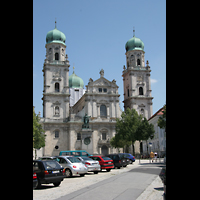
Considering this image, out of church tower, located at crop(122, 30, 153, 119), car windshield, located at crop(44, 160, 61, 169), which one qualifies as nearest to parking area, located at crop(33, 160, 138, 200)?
car windshield, located at crop(44, 160, 61, 169)

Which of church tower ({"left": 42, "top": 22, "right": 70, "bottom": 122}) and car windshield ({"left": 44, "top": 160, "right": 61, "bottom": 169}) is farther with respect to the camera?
church tower ({"left": 42, "top": 22, "right": 70, "bottom": 122})

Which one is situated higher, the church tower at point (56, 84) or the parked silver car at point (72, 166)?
the church tower at point (56, 84)

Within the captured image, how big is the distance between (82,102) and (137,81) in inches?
631

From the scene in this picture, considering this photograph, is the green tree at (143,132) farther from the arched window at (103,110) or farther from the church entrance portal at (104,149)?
the arched window at (103,110)

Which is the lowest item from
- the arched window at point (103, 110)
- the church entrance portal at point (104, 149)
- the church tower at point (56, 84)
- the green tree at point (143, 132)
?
the church entrance portal at point (104, 149)

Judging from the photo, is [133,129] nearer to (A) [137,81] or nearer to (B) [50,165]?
(A) [137,81]

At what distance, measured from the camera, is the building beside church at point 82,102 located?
67625 millimetres

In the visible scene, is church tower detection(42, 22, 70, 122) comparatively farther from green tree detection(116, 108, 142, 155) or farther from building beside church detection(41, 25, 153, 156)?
green tree detection(116, 108, 142, 155)

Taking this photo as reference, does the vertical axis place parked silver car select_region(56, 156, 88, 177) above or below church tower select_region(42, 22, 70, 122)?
below

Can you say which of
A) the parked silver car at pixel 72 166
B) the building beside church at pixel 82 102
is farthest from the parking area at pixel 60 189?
the building beside church at pixel 82 102

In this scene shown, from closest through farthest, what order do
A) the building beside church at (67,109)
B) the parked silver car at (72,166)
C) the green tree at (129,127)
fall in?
the parked silver car at (72,166) → the green tree at (129,127) → the building beside church at (67,109)

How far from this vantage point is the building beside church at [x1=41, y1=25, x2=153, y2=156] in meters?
67.6

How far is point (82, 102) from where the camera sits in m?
76.9

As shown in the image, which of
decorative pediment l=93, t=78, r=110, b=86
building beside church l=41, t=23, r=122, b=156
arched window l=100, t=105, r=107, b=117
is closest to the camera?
building beside church l=41, t=23, r=122, b=156
